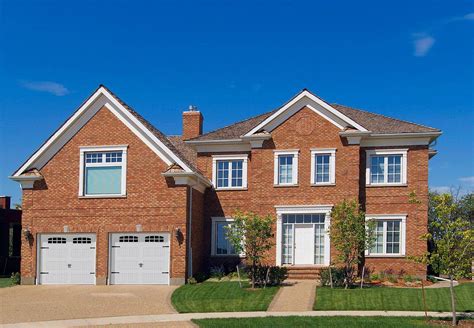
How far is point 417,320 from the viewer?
54.5 feet

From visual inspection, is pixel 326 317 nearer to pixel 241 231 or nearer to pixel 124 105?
pixel 241 231

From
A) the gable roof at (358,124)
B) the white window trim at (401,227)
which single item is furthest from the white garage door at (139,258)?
the white window trim at (401,227)

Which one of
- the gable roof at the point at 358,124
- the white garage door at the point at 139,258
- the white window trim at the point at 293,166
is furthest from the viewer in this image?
the white window trim at the point at 293,166

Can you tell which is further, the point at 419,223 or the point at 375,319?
the point at 419,223

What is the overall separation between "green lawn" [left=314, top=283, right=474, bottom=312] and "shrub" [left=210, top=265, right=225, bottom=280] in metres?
6.10

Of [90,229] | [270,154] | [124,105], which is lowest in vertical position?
[90,229]

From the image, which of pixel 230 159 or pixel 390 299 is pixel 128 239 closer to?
pixel 230 159

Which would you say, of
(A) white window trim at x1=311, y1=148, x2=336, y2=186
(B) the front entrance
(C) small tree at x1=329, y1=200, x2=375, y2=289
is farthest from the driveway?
(A) white window trim at x1=311, y1=148, x2=336, y2=186

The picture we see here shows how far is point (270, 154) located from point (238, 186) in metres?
2.69

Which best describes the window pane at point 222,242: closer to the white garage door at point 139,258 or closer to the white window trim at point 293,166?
the white window trim at point 293,166

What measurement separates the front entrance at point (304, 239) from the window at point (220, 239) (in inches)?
118

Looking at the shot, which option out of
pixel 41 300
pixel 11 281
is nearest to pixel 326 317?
pixel 41 300

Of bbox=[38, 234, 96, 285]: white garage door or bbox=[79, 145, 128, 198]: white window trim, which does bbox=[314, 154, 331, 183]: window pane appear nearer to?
bbox=[79, 145, 128, 198]: white window trim

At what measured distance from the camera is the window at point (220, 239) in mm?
29375
